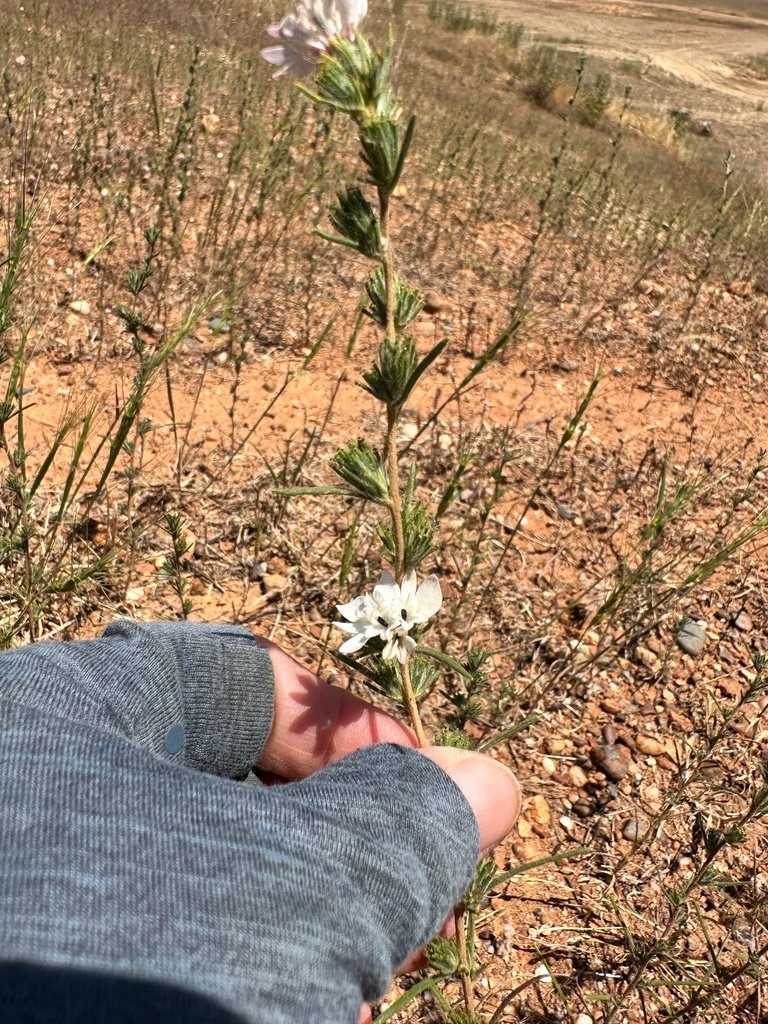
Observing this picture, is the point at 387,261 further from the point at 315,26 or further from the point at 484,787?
the point at 484,787

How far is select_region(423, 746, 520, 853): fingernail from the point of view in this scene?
1403 mm

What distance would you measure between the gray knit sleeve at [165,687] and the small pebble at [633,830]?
115 cm

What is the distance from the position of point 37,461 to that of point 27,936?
244 centimetres

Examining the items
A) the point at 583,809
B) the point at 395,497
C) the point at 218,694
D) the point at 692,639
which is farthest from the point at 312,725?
the point at 692,639

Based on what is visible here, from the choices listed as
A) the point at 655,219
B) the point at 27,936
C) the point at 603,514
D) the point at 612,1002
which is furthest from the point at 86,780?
the point at 655,219

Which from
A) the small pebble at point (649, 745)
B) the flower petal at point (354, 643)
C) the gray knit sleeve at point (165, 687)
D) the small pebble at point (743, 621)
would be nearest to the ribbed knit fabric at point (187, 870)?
the gray knit sleeve at point (165, 687)

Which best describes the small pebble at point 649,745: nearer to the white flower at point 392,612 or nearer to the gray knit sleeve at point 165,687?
the gray knit sleeve at point 165,687

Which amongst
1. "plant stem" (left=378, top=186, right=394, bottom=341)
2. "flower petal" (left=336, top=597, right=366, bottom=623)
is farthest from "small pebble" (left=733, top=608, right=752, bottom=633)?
"plant stem" (left=378, top=186, right=394, bottom=341)

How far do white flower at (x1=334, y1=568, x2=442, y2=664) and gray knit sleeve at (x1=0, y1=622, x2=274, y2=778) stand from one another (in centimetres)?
43

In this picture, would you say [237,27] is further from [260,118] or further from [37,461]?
[37,461]

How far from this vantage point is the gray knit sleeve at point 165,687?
1261mm

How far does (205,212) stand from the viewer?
15.8 feet

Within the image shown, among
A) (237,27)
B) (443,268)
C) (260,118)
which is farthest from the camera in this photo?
(237,27)

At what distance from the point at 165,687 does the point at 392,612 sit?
0.56 meters
